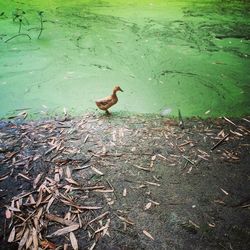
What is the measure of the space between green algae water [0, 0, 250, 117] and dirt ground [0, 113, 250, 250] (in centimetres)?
35

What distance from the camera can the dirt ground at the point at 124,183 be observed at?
1.85m

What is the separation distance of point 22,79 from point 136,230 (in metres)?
2.72

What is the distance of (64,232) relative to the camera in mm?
1855

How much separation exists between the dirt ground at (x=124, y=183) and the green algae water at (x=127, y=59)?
349mm

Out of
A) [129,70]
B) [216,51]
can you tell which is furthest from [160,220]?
[216,51]

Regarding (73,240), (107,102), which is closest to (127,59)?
(107,102)

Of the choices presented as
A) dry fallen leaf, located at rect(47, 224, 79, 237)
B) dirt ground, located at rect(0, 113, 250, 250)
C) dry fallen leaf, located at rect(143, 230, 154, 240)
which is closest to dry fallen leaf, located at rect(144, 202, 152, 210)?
dirt ground, located at rect(0, 113, 250, 250)

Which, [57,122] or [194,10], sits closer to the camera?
[57,122]

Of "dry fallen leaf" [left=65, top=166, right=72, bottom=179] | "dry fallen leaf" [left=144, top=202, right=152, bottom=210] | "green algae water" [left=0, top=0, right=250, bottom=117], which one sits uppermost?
"green algae water" [left=0, top=0, right=250, bottom=117]

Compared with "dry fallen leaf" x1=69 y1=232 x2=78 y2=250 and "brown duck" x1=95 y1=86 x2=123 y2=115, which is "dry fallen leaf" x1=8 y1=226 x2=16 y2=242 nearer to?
"dry fallen leaf" x1=69 y1=232 x2=78 y2=250

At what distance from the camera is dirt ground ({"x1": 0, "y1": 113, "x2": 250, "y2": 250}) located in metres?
1.85

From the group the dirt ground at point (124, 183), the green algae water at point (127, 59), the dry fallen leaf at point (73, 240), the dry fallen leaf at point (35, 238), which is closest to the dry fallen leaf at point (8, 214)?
the dirt ground at point (124, 183)

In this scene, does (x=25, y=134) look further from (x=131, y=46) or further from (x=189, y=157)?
(x=131, y=46)

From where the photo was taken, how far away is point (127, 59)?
4.21 metres
